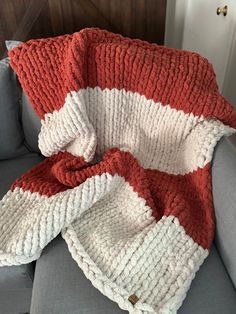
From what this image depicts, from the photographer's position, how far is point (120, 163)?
0.93 metres

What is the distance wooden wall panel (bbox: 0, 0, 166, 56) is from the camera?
123 centimetres

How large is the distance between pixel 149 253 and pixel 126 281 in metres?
0.10

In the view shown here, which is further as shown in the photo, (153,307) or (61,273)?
(61,273)

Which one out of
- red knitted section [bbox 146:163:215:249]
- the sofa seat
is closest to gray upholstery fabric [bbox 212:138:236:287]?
red knitted section [bbox 146:163:215:249]

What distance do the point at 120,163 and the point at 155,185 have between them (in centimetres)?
15

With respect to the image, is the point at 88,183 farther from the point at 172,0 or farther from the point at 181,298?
the point at 172,0

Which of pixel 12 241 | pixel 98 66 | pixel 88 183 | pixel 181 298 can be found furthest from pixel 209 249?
pixel 98 66

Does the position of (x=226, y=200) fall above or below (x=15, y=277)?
above

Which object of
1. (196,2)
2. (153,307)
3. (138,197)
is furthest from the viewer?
(196,2)

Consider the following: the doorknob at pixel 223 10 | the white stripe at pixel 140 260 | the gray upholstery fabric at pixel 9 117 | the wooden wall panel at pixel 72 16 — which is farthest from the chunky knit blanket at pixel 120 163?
the doorknob at pixel 223 10

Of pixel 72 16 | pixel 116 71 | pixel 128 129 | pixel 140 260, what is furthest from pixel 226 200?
pixel 72 16

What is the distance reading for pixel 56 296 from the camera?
29.7 inches

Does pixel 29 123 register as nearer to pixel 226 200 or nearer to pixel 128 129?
pixel 128 129

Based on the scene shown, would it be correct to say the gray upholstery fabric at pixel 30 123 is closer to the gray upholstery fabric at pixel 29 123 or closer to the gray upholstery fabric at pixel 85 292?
the gray upholstery fabric at pixel 29 123
